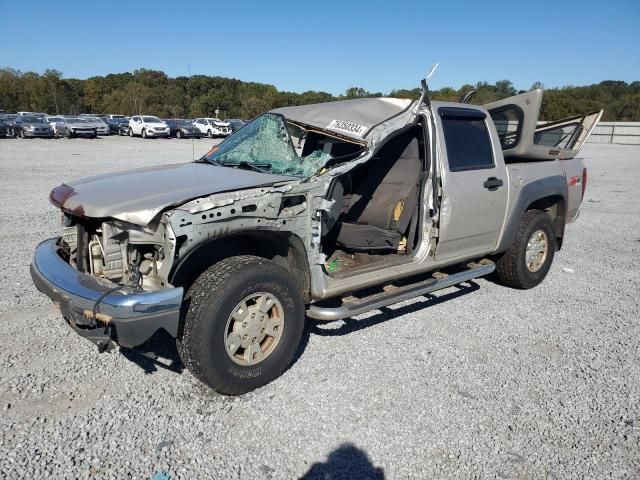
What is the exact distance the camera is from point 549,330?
4.51 m

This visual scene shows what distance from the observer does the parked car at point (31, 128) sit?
101ft

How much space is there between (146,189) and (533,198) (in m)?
3.96

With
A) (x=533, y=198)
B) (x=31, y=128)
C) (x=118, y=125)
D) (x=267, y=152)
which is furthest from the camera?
(x=118, y=125)

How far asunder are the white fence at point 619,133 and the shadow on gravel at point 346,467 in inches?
1526

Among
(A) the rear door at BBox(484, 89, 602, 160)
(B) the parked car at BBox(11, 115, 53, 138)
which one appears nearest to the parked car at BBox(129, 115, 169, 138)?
(B) the parked car at BBox(11, 115, 53, 138)

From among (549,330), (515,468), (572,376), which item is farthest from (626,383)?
(515,468)

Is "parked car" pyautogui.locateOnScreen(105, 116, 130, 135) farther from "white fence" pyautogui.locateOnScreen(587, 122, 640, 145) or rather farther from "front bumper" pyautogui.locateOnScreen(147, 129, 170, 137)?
"white fence" pyautogui.locateOnScreen(587, 122, 640, 145)

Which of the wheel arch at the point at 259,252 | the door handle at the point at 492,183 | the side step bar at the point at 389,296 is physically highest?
the door handle at the point at 492,183

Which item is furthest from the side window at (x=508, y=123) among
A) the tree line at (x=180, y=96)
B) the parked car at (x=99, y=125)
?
the tree line at (x=180, y=96)

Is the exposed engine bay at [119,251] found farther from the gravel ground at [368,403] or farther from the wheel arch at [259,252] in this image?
the gravel ground at [368,403]

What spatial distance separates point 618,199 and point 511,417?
422 inches

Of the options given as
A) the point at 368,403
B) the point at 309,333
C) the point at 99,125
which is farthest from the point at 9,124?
the point at 368,403

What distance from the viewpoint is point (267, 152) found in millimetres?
4363

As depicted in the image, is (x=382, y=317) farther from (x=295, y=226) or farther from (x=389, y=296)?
(x=295, y=226)
